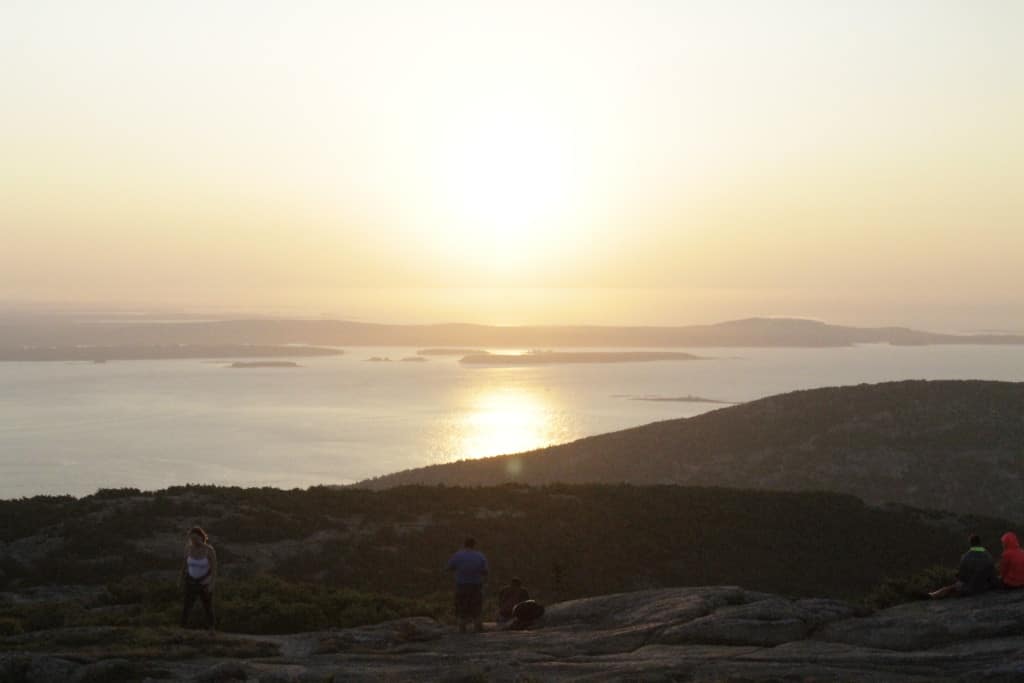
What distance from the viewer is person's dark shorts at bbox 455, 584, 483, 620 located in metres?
18.0

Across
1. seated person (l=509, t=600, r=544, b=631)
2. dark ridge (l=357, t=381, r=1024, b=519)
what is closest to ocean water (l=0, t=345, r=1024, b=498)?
dark ridge (l=357, t=381, r=1024, b=519)

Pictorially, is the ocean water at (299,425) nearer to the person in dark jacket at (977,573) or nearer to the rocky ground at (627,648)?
the rocky ground at (627,648)

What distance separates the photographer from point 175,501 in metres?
34.4

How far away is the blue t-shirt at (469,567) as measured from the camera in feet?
59.2

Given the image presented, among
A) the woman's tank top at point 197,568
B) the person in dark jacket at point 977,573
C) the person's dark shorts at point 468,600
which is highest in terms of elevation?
the person in dark jacket at point 977,573

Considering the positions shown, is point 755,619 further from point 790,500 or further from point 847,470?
point 847,470

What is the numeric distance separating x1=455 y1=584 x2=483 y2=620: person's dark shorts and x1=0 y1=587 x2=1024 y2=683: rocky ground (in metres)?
0.45

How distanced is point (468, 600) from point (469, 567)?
1.94 ft

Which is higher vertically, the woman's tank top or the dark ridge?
the woman's tank top

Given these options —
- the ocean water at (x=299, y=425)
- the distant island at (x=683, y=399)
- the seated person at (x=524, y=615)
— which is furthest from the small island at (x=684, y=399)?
the seated person at (x=524, y=615)

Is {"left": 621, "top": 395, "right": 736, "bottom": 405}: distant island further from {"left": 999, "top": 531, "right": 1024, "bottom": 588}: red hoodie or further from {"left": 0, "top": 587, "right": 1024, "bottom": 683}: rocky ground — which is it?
{"left": 0, "top": 587, "right": 1024, "bottom": 683}: rocky ground

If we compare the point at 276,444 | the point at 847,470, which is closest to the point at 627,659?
the point at 847,470

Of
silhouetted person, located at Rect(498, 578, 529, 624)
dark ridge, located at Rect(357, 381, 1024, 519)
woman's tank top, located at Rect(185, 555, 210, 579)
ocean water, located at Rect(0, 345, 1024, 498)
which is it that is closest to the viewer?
woman's tank top, located at Rect(185, 555, 210, 579)

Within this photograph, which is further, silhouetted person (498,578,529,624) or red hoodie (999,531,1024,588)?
silhouetted person (498,578,529,624)
